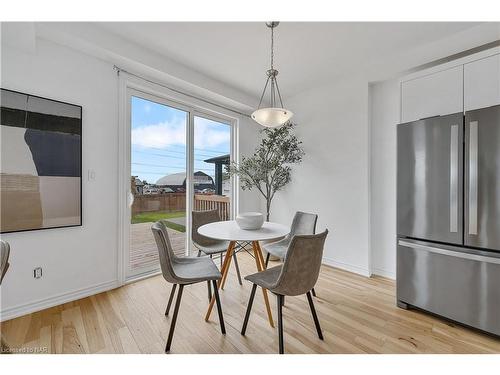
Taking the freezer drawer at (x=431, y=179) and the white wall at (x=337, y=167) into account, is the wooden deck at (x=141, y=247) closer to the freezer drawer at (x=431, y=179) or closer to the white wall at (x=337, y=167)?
the white wall at (x=337, y=167)

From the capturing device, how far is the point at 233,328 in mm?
1904

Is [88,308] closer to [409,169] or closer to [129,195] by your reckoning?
[129,195]

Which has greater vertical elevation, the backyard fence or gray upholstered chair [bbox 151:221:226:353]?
the backyard fence

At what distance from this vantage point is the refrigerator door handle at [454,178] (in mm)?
1921

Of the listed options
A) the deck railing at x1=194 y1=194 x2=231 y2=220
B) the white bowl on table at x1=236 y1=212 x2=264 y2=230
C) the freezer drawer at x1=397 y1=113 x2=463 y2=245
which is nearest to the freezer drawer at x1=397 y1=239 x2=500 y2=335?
the freezer drawer at x1=397 y1=113 x2=463 y2=245

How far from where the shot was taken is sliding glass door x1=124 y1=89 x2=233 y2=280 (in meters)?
2.89

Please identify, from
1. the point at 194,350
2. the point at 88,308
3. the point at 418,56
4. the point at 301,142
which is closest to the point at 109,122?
the point at 88,308

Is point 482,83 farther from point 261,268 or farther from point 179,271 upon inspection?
point 179,271

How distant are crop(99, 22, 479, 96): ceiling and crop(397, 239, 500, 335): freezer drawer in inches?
80.4

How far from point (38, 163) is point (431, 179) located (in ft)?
11.5

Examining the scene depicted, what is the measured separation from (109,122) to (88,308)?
1.88 metres

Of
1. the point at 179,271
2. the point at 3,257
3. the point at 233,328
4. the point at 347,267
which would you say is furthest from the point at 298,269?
the point at 347,267

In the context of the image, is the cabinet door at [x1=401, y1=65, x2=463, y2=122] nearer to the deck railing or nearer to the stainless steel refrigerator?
the stainless steel refrigerator

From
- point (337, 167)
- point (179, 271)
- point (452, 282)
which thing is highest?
point (337, 167)
